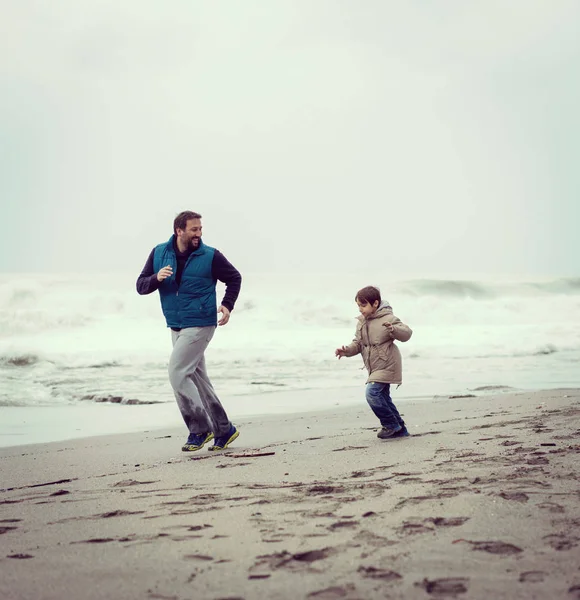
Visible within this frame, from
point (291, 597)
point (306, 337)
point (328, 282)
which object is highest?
point (328, 282)

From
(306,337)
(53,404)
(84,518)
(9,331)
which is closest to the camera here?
(84,518)

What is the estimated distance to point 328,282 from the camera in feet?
112

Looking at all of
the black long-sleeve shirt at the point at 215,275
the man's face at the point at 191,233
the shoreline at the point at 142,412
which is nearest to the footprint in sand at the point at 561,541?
the black long-sleeve shirt at the point at 215,275

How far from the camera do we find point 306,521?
10.0 feet

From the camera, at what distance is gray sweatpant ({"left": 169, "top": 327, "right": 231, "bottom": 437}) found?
5.68 meters

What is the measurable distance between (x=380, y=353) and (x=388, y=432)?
575 millimetres

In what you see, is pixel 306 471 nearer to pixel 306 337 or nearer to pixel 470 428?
pixel 470 428

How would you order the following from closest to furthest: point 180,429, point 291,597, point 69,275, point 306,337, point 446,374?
point 291,597 → point 180,429 → point 446,374 → point 306,337 → point 69,275

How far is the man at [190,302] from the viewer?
18.5ft

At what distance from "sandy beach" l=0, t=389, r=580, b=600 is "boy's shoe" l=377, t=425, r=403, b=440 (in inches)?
5.9

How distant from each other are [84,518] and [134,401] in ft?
22.2

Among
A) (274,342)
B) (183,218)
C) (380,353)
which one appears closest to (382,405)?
(380,353)

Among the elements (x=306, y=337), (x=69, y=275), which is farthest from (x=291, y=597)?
(x=69, y=275)

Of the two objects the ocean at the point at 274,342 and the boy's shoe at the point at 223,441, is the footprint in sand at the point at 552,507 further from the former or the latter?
the ocean at the point at 274,342
